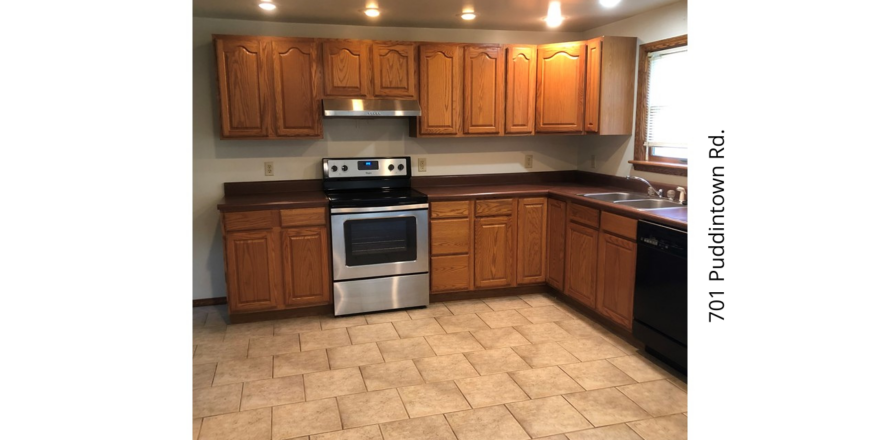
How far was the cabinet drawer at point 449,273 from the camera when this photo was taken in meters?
4.25

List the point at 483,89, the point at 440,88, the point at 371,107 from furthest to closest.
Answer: the point at 483,89 → the point at 440,88 → the point at 371,107

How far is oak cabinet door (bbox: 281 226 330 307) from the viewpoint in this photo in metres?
3.87

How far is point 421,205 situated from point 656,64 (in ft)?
6.60

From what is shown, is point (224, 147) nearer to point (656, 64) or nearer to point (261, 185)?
point (261, 185)

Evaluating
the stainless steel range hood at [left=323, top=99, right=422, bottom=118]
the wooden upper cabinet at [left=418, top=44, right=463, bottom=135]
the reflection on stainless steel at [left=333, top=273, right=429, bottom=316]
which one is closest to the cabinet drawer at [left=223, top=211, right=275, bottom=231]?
the reflection on stainless steel at [left=333, top=273, right=429, bottom=316]

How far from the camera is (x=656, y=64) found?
402cm

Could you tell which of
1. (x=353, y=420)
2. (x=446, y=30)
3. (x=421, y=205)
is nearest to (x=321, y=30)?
(x=446, y=30)

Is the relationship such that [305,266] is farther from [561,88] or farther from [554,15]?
[554,15]

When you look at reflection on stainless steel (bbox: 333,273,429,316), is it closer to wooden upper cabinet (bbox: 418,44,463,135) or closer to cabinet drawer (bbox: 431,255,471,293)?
cabinet drawer (bbox: 431,255,471,293)

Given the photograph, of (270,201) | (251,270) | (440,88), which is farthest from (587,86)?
(251,270)

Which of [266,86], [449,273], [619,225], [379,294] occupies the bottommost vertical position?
[379,294]

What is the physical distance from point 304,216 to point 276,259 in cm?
36

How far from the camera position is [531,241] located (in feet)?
14.5

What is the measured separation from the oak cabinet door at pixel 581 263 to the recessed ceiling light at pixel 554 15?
5.00 ft
